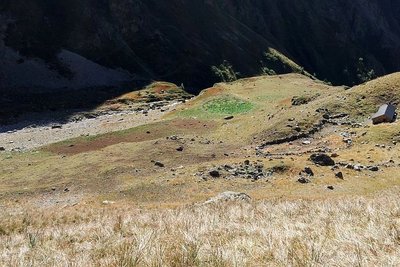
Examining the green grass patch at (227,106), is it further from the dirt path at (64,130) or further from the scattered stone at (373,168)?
the scattered stone at (373,168)

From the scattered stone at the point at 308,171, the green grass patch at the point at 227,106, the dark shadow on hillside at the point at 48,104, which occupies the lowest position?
the dark shadow on hillside at the point at 48,104

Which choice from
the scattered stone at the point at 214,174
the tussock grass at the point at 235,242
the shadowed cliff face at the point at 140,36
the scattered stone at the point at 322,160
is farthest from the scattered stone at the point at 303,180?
the shadowed cliff face at the point at 140,36

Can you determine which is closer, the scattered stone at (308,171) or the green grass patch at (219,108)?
the scattered stone at (308,171)

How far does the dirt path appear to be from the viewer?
60.0m

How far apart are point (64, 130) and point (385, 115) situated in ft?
150

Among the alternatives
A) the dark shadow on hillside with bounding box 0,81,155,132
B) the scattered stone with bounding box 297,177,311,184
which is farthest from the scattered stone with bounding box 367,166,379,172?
the dark shadow on hillside with bounding box 0,81,155,132

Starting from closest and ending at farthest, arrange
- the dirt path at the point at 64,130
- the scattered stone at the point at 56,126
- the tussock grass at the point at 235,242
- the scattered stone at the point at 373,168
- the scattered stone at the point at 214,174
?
the tussock grass at the point at 235,242 < the scattered stone at the point at 214,174 < the scattered stone at the point at 373,168 < the dirt path at the point at 64,130 < the scattered stone at the point at 56,126

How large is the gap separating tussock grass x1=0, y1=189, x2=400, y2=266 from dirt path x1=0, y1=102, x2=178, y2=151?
49442 mm

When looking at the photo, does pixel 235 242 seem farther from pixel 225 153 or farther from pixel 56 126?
pixel 56 126

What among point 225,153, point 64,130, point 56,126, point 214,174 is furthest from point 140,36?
point 214,174

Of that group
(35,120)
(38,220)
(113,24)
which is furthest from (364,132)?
(113,24)

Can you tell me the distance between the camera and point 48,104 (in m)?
90.6

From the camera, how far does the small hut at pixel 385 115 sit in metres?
44.8

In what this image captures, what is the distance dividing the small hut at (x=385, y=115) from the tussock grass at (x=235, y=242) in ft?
121
